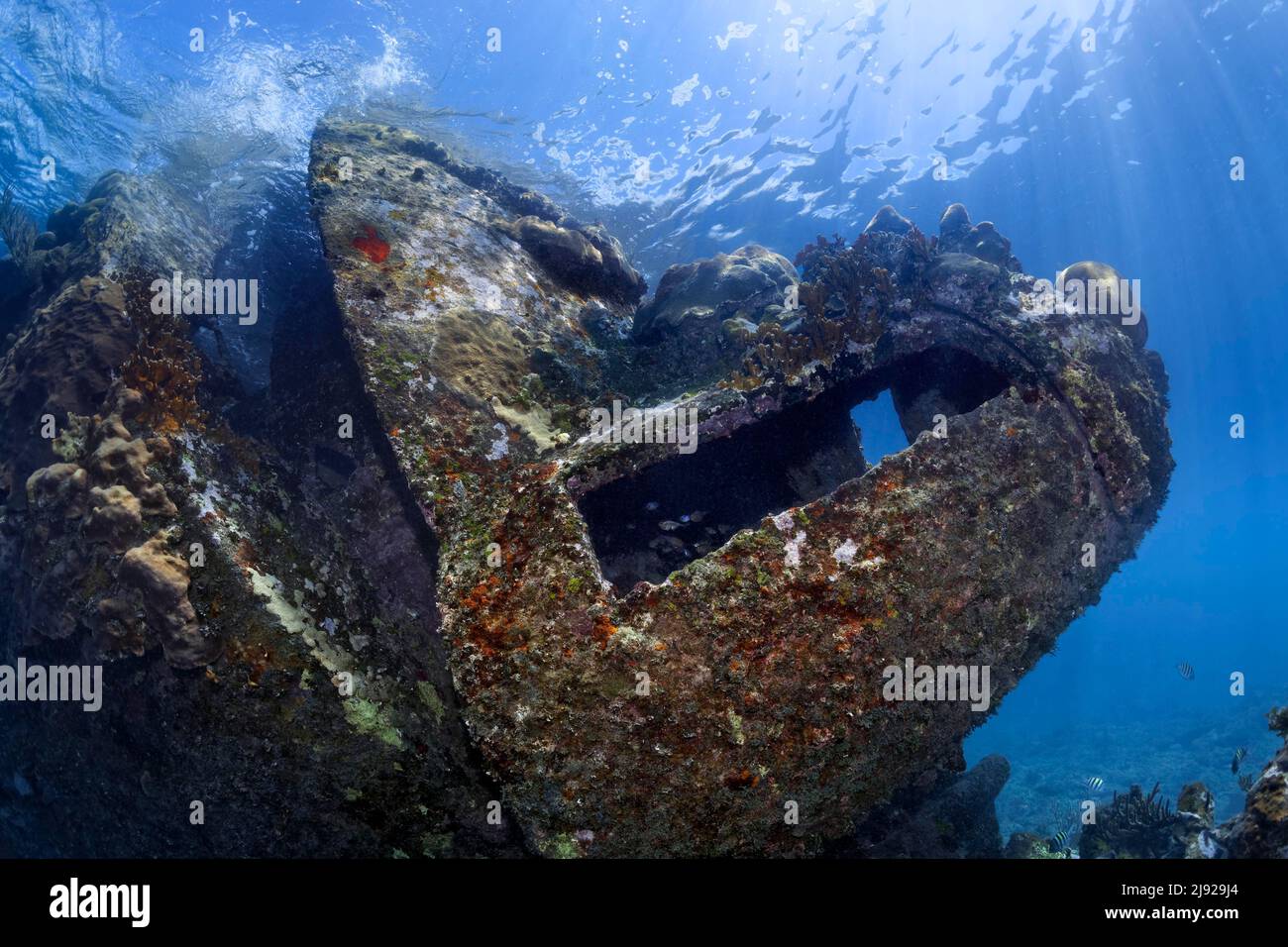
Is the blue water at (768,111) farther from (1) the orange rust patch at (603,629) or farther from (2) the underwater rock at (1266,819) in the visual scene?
(2) the underwater rock at (1266,819)

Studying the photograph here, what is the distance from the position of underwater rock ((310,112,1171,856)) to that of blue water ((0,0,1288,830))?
10.4m

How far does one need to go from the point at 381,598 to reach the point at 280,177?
15.3 m

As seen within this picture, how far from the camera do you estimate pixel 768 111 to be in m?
19.4

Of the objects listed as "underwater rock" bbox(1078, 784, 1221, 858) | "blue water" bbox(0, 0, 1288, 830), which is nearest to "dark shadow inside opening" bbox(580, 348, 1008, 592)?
"underwater rock" bbox(1078, 784, 1221, 858)

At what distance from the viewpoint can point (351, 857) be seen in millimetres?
4434

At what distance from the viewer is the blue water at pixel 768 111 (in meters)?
14.9

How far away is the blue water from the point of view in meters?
14.9

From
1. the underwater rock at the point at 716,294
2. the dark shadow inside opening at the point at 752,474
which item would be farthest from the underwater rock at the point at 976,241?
the dark shadow inside opening at the point at 752,474

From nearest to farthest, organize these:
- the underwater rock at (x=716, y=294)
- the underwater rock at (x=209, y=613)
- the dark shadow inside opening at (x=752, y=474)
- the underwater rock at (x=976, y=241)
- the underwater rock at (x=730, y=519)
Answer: the underwater rock at (x=730, y=519) → the underwater rock at (x=209, y=613) → the dark shadow inside opening at (x=752, y=474) → the underwater rock at (x=716, y=294) → the underwater rock at (x=976, y=241)

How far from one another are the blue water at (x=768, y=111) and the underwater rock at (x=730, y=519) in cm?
1037

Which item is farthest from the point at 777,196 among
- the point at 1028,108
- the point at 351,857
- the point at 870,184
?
the point at 351,857

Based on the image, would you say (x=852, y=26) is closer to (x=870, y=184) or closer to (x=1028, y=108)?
(x=870, y=184)

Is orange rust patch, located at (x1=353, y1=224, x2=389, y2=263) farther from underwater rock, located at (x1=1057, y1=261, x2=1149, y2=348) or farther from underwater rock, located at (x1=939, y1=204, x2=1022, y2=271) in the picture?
underwater rock, located at (x1=939, y1=204, x2=1022, y2=271)

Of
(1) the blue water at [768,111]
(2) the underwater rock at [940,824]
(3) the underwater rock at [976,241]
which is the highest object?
(1) the blue water at [768,111]
